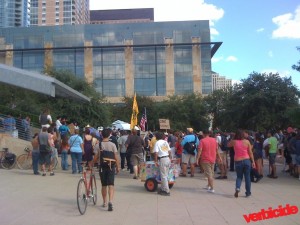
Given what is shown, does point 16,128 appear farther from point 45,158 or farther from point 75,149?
point 75,149

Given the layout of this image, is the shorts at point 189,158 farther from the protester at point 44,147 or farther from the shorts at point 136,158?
the protester at point 44,147

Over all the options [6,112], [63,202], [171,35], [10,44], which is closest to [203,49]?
[171,35]

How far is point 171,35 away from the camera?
9131 centimetres

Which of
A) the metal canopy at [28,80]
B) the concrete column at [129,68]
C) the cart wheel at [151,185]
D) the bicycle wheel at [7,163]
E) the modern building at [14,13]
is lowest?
the cart wheel at [151,185]

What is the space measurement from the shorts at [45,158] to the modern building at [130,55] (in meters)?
74.2

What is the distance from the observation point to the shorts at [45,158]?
14.7 meters

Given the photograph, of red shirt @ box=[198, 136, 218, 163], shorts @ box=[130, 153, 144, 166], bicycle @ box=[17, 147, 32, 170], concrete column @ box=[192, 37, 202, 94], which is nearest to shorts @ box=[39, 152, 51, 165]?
bicycle @ box=[17, 147, 32, 170]

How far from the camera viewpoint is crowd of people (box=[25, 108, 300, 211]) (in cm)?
909

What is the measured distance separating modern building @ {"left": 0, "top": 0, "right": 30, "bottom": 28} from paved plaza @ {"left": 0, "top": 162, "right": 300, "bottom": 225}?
172152 mm

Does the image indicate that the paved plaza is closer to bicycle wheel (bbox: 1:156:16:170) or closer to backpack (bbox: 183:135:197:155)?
backpack (bbox: 183:135:197:155)

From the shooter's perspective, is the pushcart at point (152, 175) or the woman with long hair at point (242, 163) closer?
the woman with long hair at point (242, 163)

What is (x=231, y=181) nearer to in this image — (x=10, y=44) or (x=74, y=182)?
(x=74, y=182)

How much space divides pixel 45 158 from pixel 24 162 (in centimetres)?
265

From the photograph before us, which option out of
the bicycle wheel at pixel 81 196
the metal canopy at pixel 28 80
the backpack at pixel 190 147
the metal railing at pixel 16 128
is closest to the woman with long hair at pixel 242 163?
the backpack at pixel 190 147
